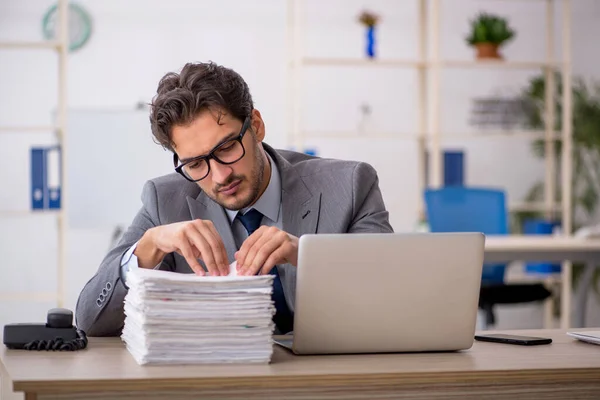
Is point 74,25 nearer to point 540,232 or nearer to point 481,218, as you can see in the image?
point 481,218

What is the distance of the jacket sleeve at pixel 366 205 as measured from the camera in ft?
7.00

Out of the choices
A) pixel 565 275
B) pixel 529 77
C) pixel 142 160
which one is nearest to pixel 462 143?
pixel 529 77

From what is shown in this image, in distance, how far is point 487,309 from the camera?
15.2 feet

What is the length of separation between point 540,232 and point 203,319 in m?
4.57

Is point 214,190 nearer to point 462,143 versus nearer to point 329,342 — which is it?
point 329,342

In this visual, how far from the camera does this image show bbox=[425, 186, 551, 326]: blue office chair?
4.71m

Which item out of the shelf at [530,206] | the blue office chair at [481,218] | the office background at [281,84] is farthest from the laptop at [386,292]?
the shelf at [530,206]

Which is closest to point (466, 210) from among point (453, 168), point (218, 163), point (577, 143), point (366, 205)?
point (453, 168)

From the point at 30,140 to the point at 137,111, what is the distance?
A: 4.19 feet

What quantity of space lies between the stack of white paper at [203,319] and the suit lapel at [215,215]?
0.64 meters

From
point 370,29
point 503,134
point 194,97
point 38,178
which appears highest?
point 370,29

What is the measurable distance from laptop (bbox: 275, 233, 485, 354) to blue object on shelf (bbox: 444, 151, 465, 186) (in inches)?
167

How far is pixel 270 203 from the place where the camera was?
7.09 ft

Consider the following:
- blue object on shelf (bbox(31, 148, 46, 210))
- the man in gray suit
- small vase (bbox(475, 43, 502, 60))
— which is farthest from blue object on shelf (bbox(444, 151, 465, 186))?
the man in gray suit
